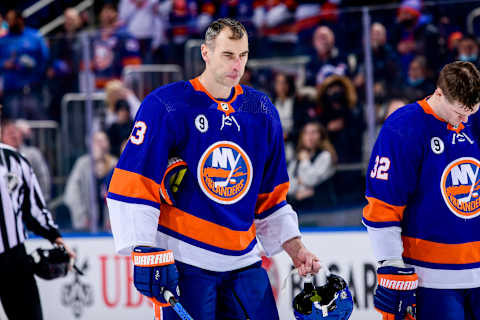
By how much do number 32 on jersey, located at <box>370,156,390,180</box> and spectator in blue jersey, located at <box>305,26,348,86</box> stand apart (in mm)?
2176

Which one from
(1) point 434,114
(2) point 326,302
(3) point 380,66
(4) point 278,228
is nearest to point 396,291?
(2) point 326,302

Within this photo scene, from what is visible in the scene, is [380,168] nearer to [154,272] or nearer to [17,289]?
[154,272]

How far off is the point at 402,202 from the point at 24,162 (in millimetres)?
2243

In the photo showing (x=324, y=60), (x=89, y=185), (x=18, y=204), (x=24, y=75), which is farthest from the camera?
(x=24, y=75)

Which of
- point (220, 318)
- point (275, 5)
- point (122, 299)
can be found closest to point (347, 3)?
point (275, 5)

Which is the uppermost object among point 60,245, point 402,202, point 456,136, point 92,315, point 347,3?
point 347,3

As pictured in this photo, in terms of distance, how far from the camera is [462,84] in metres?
2.62

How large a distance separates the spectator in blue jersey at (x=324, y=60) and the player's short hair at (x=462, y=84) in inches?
87.8

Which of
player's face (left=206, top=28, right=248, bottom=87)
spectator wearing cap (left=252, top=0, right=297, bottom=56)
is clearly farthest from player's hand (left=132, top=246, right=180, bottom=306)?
spectator wearing cap (left=252, top=0, right=297, bottom=56)

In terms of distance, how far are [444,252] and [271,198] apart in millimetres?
647

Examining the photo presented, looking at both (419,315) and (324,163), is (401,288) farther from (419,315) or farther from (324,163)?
(324,163)

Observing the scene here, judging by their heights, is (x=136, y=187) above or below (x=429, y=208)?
above

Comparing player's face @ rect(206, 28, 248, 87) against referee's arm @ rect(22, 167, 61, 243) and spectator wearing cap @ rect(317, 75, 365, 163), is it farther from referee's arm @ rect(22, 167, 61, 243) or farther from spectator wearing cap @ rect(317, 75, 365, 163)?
spectator wearing cap @ rect(317, 75, 365, 163)

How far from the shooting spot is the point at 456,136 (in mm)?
2752
